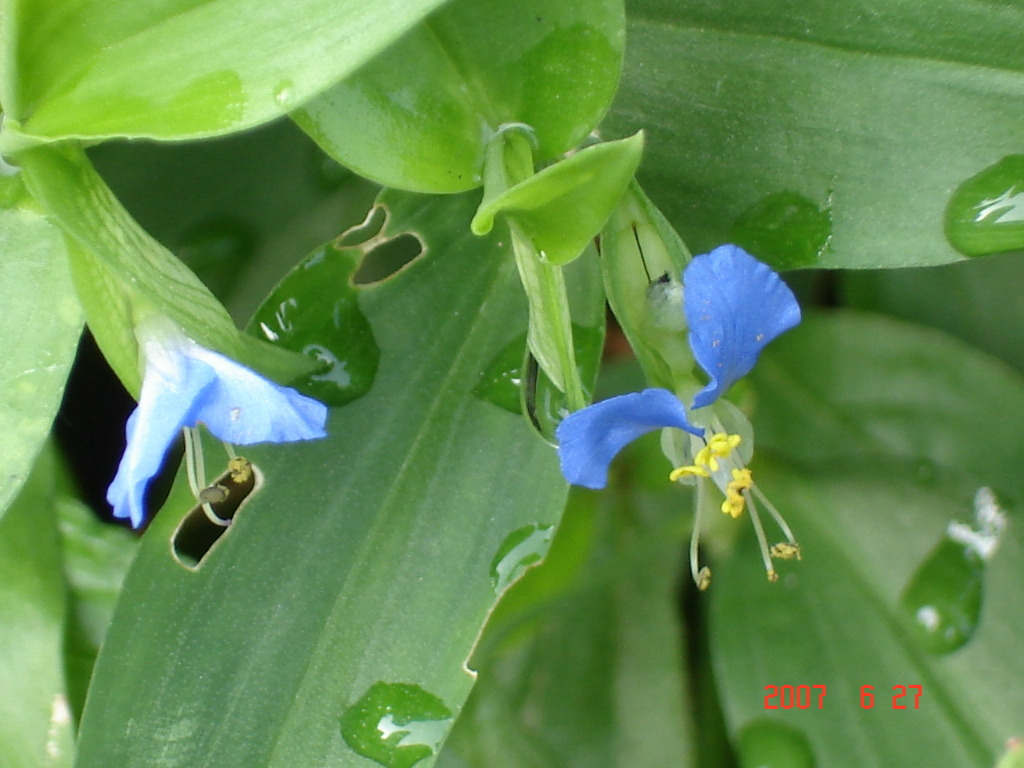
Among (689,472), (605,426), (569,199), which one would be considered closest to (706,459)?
(689,472)

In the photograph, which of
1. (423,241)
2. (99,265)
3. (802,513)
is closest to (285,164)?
(423,241)

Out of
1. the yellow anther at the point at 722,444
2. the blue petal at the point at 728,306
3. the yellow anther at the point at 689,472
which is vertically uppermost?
the blue petal at the point at 728,306

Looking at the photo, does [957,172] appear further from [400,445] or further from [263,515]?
[263,515]

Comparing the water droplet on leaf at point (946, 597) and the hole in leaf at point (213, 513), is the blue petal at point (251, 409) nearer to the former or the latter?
A: the hole in leaf at point (213, 513)

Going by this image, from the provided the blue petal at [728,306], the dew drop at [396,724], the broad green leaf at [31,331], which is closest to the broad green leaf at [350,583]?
the dew drop at [396,724]

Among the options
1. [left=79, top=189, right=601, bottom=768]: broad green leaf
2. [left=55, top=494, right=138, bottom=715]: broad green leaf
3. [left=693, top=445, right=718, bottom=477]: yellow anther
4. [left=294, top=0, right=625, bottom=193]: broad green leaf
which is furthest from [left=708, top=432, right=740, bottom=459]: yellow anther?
[left=55, top=494, right=138, bottom=715]: broad green leaf

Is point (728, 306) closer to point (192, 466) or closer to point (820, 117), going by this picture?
point (820, 117)

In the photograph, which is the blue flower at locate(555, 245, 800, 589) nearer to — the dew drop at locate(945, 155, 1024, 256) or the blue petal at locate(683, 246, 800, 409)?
the blue petal at locate(683, 246, 800, 409)
